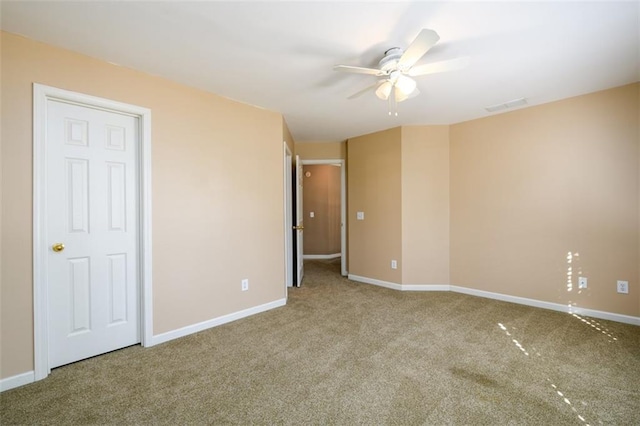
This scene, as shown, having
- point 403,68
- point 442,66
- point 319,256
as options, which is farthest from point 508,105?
point 319,256

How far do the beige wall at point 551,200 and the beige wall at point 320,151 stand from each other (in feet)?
6.19

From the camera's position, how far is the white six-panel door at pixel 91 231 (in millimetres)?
2080

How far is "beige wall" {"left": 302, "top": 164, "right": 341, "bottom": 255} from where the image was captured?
23.1 feet

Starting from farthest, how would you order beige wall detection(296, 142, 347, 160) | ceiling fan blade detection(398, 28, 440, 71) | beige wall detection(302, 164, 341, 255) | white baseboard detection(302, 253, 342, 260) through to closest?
beige wall detection(302, 164, 341, 255), white baseboard detection(302, 253, 342, 260), beige wall detection(296, 142, 347, 160), ceiling fan blade detection(398, 28, 440, 71)

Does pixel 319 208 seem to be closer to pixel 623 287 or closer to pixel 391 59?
pixel 391 59

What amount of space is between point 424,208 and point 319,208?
3403mm

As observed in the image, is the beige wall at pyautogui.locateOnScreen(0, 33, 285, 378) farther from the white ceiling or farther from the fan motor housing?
the fan motor housing

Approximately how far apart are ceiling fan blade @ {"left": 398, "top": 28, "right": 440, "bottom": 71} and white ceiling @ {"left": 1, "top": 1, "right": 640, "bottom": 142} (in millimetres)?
198

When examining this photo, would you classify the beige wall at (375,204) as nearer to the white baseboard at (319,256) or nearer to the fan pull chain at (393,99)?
the fan pull chain at (393,99)

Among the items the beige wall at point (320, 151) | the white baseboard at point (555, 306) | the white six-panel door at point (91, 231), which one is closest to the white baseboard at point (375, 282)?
the white baseboard at point (555, 306)

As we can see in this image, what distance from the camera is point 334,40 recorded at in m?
1.95

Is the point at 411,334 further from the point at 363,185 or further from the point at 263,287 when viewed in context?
the point at 363,185

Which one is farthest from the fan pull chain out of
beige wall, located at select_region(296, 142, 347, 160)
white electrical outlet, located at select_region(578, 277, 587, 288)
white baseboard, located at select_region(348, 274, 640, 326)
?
white electrical outlet, located at select_region(578, 277, 587, 288)

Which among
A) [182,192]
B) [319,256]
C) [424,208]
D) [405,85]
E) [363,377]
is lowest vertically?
[363,377]
